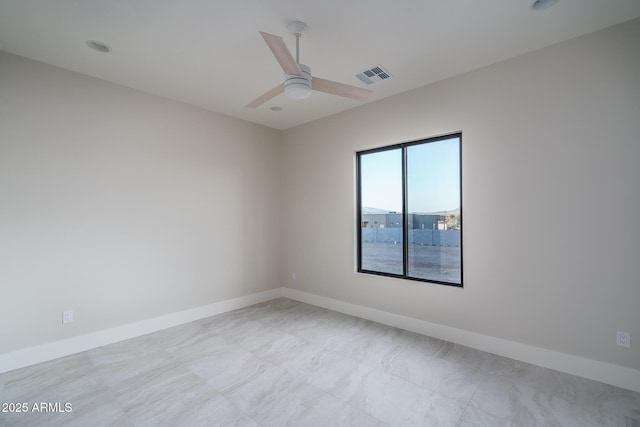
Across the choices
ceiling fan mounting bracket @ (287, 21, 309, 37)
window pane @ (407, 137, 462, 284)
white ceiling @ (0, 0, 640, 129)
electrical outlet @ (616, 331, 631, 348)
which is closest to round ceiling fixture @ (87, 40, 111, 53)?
white ceiling @ (0, 0, 640, 129)

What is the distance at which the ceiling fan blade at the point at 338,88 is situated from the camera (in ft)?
8.33

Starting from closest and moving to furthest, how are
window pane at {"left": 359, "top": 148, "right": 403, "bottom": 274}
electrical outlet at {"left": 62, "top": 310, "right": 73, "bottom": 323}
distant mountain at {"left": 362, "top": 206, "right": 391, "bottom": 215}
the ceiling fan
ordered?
1. the ceiling fan
2. electrical outlet at {"left": 62, "top": 310, "right": 73, "bottom": 323}
3. window pane at {"left": 359, "top": 148, "right": 403, "bottom": 274}
4. distant mountain at {"left": 362, "top": 206, "right": 391, "bottom": 215}

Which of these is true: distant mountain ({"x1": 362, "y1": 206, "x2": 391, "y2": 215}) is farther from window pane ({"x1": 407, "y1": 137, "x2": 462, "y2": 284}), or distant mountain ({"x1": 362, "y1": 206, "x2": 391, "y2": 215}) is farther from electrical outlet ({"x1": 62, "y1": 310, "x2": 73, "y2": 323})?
electrical outlet ({"x1": 62, "y1": 310, "x2": 73, "y2": 323})

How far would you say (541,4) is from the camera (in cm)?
224

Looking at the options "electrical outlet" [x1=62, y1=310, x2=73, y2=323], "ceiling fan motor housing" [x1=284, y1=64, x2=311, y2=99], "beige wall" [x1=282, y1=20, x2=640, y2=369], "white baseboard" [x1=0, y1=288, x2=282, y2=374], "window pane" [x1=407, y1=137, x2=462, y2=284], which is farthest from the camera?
"window pane" [x1=407, y1=137, x2=462, y2=284]

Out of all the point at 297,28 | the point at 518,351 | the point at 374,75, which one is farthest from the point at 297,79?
the point at 518,351

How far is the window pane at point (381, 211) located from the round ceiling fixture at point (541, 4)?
6.49 ft

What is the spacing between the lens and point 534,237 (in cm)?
291

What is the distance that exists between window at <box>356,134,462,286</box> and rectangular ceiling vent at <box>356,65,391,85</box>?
2.97 ft

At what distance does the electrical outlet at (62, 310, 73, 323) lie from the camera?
3156 mm

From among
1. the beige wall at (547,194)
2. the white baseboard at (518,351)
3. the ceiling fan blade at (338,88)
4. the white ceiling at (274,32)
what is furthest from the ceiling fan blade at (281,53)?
the white baseboard at (518,351)

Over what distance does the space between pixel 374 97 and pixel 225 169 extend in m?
2.43

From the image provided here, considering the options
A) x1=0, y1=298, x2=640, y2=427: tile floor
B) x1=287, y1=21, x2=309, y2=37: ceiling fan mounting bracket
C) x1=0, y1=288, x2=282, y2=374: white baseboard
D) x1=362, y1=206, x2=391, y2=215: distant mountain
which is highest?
x1=287, y1=21, x2=309, y2=37: ceiling fan mounting bracket

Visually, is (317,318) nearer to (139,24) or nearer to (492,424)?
(492,424)
